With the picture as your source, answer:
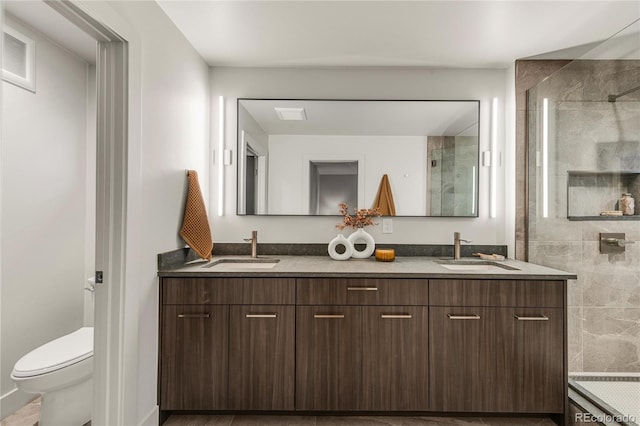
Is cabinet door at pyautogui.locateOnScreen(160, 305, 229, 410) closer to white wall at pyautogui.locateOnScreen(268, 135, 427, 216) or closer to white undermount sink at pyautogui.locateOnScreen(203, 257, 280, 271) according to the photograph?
white undermount sink at pyautogui.locateOnScreen(203, 257, 280, 271)

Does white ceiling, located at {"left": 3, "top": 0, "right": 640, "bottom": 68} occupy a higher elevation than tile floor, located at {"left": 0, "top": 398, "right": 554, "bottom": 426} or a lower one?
higher

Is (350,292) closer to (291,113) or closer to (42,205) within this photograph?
(291,113)

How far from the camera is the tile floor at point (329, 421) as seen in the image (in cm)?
210

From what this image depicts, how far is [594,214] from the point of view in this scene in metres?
2.20

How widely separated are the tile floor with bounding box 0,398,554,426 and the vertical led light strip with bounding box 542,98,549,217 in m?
1.31

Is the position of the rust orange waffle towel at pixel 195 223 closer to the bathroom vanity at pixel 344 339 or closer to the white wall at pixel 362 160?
the bathroom vanity at pixel 344 339

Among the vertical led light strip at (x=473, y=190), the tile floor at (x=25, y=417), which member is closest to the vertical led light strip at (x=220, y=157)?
the tile floor at (x=25, y=417)

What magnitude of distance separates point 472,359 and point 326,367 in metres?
0.82

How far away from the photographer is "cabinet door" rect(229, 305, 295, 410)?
208 cm

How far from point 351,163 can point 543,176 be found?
1305 millimetres

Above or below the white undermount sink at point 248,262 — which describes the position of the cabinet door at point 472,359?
below

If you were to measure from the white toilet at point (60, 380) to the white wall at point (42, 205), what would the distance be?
0.48 m

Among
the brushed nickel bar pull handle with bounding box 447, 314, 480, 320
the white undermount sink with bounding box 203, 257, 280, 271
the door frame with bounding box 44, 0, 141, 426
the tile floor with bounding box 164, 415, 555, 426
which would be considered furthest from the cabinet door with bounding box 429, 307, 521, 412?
the door frame with bounding box 44, 0, 141, 426

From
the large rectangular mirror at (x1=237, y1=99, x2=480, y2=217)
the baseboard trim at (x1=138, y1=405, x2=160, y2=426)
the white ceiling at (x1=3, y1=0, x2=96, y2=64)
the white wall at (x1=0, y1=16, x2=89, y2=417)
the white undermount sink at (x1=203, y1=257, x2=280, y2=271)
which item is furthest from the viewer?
the large rectangular mirror at (x1=237, y1=99, x2=480, y2=217)
